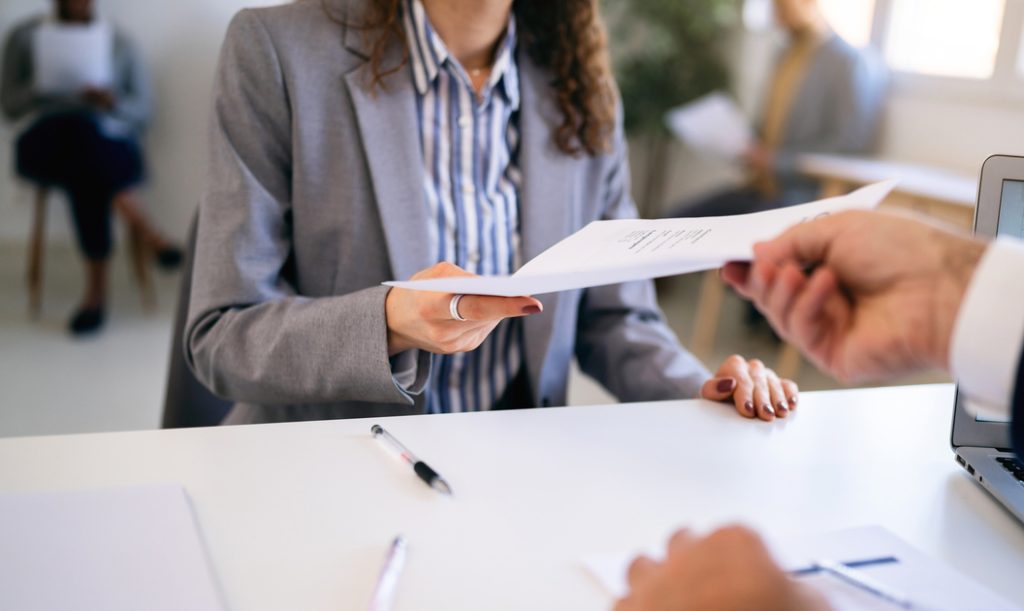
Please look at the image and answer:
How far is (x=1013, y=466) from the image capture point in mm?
859

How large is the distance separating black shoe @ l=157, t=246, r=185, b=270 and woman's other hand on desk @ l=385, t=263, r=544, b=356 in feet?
12.4

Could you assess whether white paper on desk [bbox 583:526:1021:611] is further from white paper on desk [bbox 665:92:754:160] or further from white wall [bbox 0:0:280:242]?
white wall [bbox 0:0:280:242]

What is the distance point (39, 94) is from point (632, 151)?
2.90 metres

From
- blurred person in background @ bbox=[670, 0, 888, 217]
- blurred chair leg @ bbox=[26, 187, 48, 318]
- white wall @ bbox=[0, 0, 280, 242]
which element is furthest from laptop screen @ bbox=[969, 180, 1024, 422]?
white wall @ bbox=[0, 0, 280, 242]

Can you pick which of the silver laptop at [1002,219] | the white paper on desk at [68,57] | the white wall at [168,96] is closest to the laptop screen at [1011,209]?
the silver laptop at [1002,219]

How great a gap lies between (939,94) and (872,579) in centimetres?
315

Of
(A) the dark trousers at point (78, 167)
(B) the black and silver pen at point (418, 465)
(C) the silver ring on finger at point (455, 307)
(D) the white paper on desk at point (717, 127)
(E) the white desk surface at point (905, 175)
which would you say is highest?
(C) the silver ring on finger at point (455, 307)

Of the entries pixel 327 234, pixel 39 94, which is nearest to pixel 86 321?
pixel 39 94

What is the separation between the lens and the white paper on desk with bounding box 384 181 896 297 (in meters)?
0.67

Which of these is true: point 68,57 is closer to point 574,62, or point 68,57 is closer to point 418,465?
point 574,62

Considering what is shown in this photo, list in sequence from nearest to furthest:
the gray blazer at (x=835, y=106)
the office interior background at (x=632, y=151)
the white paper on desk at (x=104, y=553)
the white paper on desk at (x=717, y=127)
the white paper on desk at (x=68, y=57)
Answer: the white paper on desk at (x=104, y=553)
the office interior background at (x=632, y=151)
the gray blazer at (x=835, y=106)
the white paper on desk at (x=717, y=127)
the white paper on desk at (x=68, y=57)

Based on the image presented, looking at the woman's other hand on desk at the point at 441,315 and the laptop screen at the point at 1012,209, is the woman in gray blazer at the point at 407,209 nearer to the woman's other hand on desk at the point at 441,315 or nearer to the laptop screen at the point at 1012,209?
the woman's other hand on desk at the point at 441,315

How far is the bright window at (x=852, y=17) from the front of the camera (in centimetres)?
383

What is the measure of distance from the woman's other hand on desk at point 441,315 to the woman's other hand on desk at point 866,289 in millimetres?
225
